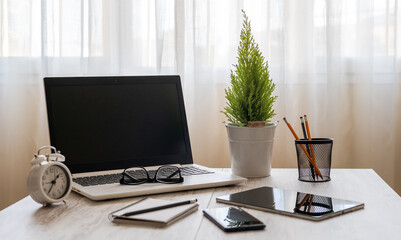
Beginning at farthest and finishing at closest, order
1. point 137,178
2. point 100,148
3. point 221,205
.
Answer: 1. point 100,148
2. point 137,178
3. point 221,205

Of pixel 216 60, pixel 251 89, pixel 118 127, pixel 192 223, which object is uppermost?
pixel 216 60

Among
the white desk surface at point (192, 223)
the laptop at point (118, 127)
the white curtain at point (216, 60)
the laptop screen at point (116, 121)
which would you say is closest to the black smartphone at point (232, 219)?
the white desk surface at point (192, 223)

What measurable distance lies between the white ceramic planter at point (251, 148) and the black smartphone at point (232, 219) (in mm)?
371

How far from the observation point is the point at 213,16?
7.02ft

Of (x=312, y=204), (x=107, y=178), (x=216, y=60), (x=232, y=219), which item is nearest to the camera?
(x=232, y=219)

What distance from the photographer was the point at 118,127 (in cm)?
132

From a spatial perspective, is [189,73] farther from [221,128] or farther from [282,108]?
[282,108]

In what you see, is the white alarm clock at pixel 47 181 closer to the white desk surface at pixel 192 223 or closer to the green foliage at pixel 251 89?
the white desk surface at pixel 192 223

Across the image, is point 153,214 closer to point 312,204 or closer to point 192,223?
point 192,223

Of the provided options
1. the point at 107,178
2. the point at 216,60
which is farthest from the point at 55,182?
the point at 216,60

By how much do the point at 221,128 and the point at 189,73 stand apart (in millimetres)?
284

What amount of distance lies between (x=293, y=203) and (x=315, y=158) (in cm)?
31

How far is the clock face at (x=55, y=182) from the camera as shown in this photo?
0.98 m

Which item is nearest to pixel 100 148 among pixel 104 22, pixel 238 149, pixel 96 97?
pixel 96 97
